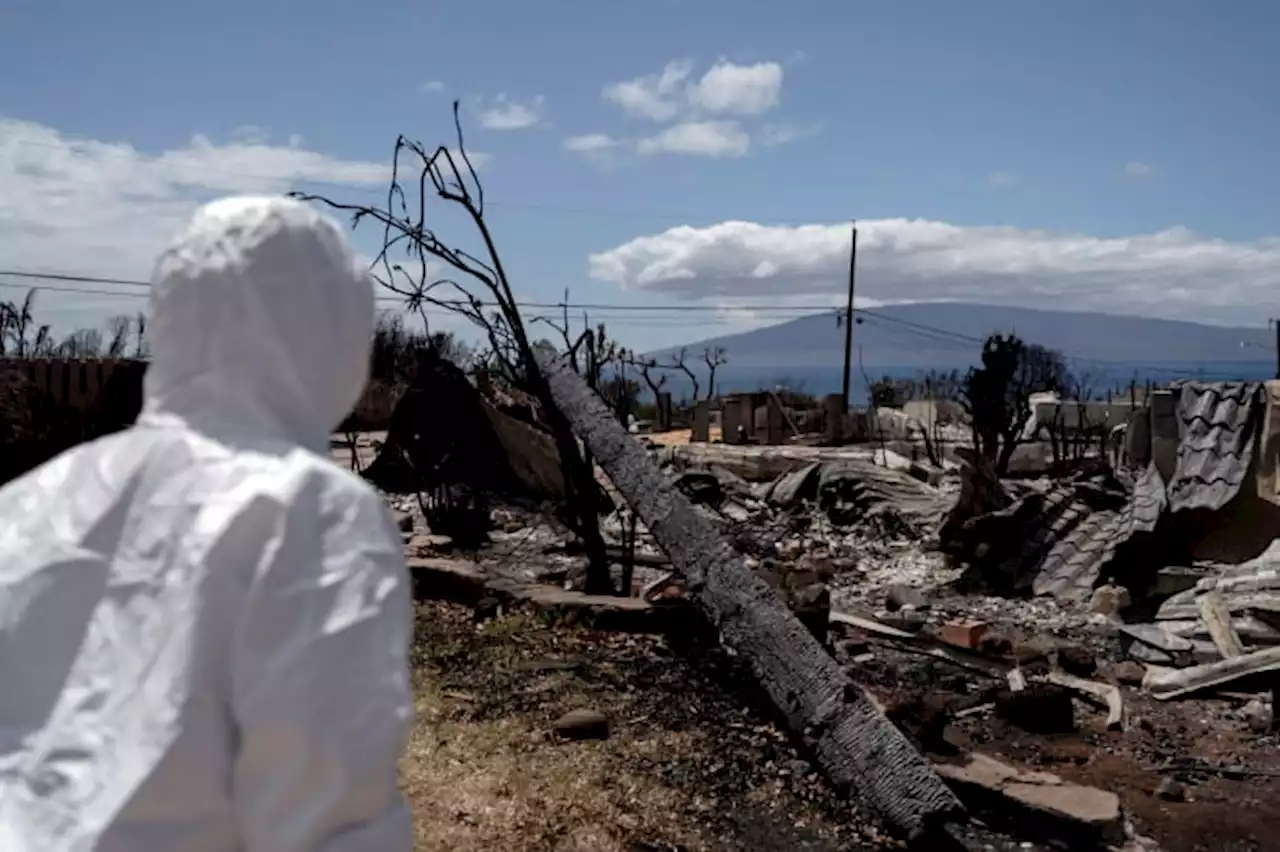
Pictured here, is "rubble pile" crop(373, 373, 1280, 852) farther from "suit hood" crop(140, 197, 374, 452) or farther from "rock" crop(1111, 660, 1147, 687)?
"suit hood" crop(140, 197, 374, 452)

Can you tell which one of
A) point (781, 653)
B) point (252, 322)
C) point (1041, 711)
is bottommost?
point (1041, 711)

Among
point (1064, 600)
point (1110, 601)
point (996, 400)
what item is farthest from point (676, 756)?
point (996, 400)

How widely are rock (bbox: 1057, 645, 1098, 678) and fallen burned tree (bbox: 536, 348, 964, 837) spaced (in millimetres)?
2790

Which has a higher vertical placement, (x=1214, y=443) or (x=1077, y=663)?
(x=1214, y=443)

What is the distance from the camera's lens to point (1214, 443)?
10.8 meters

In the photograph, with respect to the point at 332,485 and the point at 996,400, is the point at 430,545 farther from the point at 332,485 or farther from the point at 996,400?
the point at 332,485

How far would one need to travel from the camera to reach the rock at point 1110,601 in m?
10.2

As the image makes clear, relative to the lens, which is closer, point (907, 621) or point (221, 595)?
point (221, 595)

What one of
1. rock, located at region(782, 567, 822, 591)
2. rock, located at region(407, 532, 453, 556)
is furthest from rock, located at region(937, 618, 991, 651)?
rock, located at region(407, 532, 453, 556)

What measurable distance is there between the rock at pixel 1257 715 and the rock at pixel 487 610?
15.3 ft

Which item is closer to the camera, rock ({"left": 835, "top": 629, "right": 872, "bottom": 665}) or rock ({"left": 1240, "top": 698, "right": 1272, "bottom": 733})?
rock ({"left": 1240, "top": 698, "right": 1272, "bottom": 733})

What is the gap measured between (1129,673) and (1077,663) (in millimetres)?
326

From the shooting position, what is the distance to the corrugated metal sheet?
34.6 ft

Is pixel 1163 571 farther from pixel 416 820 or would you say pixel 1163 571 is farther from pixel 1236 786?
pixel 416 820
